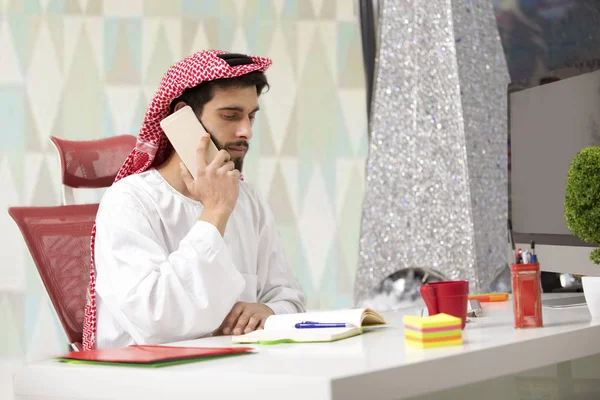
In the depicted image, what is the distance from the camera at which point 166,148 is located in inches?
87.4

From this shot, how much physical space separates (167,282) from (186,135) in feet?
1.62

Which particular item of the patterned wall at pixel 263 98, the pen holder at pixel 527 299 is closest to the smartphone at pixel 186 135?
the pen holder at pixel 527 299

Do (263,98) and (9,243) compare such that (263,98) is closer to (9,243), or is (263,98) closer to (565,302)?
(9,243)

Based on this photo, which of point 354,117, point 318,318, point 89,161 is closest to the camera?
point 318,318

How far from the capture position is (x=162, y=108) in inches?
85.1

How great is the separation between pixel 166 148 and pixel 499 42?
1.69 metres

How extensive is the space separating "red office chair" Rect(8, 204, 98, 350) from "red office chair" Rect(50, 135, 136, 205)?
0.72 feet

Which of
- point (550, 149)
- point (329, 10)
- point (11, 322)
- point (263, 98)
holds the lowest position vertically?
point (11, 322)

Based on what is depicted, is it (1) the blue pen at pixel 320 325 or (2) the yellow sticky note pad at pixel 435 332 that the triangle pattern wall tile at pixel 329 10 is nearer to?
(1) the blue pen at pixel 320 325

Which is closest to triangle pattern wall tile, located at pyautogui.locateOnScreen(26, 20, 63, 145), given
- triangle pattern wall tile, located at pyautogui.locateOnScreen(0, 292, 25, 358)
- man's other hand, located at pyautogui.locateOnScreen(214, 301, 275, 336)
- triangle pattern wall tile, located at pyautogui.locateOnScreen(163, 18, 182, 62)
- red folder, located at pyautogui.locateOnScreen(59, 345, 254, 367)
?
triangle pattern wall tile, located at pyautogui.locateOnScreen(163, 18, 182, 62)

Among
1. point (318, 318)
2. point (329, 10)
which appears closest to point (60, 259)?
point (318, 318)

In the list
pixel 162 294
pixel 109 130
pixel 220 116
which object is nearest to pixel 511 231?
pixel 220 116

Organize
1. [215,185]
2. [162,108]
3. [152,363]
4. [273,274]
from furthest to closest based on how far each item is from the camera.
Result: [273,274]
[162,108]
[215,185]
[152,363]

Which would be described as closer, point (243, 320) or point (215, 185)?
point (243, 320)
